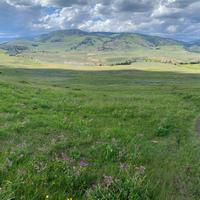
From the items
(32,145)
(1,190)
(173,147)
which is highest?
(1,190)

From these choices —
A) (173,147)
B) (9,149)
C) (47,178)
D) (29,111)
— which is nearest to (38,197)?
(47,178)

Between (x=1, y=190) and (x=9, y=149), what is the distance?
2.63m

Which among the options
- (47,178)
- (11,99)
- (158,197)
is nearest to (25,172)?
(47,178)

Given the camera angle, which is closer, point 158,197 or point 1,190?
point 1,190

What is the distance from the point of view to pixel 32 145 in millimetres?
6316

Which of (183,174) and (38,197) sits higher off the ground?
(38,197)

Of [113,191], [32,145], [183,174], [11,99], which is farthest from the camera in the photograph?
[11,99]

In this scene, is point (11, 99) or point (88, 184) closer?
point (88, 184)

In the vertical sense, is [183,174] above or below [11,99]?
below

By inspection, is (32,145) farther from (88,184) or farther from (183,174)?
(183,174)

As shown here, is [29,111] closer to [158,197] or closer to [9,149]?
[9,149]

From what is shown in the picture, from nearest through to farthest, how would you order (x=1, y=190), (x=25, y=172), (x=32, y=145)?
(x=1, y=190)
(x=25, y=172)
(x=32, y=145)

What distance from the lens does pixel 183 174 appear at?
5332mm

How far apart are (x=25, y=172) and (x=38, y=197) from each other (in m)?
0.95
